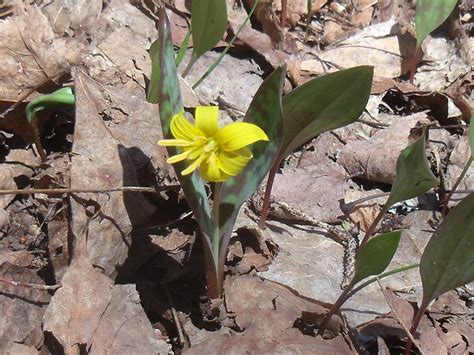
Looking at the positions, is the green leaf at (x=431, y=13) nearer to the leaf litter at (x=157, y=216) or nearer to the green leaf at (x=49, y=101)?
the leaf litter at (x=157, y=216)

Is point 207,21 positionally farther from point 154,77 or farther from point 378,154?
point 378,154

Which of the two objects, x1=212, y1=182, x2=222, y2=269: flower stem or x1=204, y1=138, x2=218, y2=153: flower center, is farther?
x1=212, y1=182, x2=222, y2=269: flower stem

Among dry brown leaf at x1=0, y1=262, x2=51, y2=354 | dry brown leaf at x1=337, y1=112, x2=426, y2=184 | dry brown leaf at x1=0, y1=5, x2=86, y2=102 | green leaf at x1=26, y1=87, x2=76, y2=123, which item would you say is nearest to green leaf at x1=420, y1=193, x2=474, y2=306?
dry brown leaf at x1=337, y1=112, x2=426, y2=184

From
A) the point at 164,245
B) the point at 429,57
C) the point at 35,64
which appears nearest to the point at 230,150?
the point at 164,245

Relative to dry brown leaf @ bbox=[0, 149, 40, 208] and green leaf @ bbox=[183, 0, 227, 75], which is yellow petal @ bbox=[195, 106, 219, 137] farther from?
dry brown leaf @ bbox=[0, 149, 40, 208]

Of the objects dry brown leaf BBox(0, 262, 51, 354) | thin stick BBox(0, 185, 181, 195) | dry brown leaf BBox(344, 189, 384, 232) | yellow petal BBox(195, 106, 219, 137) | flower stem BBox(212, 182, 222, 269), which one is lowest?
dry brown leaf BBox(0, 262, 51, 354)

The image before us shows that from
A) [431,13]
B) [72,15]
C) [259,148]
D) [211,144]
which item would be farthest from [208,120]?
[431,13]

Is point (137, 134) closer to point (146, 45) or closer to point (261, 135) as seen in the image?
point (146, 45)
